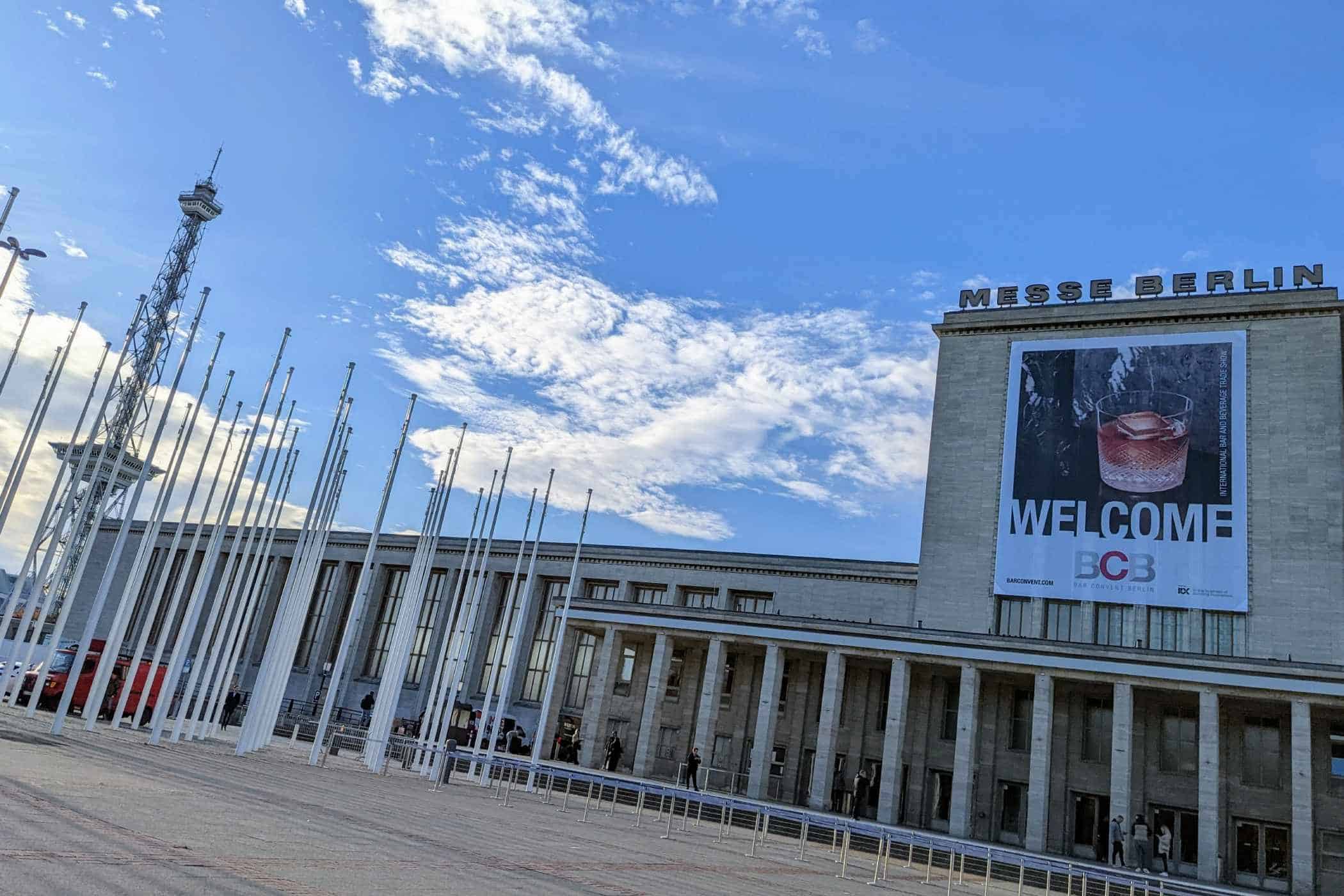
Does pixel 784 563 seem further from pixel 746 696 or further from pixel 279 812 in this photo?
pixel 279 812

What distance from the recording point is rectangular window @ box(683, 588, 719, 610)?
193 feet

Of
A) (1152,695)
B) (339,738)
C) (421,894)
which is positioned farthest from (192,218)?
(421,894)

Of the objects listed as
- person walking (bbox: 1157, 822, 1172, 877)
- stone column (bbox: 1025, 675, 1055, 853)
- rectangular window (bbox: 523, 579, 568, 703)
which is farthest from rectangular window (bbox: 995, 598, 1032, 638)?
rectangular window (bbox: 523, 579, 568, 703)

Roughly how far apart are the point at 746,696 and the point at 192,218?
78.0 metres

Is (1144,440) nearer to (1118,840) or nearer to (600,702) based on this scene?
(1118,840)

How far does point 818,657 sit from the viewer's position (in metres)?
47.0

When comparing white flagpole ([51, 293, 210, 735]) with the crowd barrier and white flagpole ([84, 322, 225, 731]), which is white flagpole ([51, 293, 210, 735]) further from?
the crowd barrier

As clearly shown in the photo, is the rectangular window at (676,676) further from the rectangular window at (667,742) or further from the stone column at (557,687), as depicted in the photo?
the stone column at (557,687)

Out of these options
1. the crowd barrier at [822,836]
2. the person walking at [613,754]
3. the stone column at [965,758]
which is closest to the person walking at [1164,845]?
the crowd barrier at [822,836]

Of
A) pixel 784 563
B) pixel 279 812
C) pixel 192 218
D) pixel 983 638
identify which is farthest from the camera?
pixel 192 218

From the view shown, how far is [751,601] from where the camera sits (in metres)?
57.6

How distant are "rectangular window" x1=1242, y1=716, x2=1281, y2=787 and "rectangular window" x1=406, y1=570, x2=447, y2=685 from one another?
50.0 metres

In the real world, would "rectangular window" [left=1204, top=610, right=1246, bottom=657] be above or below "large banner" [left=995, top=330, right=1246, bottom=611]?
below

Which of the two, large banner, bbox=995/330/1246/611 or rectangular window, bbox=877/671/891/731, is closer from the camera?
large banner, bbox=995/330/1246/611
